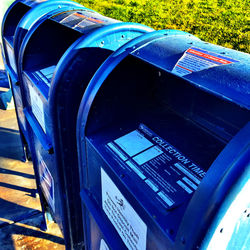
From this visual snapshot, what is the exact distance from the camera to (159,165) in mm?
1159

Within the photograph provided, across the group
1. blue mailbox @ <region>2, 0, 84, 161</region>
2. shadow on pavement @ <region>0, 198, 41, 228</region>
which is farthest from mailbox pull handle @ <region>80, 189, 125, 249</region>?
shadow on pavement @ <region>0, 198, 41, 228</region>

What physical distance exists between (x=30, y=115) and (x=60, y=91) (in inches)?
31.3

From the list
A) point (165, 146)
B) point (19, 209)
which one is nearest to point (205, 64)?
point (165, 146)

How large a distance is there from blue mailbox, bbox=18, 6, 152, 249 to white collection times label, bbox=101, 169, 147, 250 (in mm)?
485

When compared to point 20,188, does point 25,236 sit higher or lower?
lower

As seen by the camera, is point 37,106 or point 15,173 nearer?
point 37,106

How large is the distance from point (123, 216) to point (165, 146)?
13.7 inches

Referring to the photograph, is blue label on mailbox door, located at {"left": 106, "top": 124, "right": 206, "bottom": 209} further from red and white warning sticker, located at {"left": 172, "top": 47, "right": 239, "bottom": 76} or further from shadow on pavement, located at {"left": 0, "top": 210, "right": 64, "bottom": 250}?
shadow on pavement, located at {"left": 0, "top": 210, "right": 64, "bottom": 250}

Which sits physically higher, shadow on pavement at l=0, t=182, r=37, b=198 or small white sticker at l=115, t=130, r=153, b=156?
small white sticker at l=115, t=130, r=153, b=156

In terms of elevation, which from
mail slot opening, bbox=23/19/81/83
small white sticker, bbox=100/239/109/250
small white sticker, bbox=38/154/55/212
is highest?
mail slot opening, bbox=23/19/81/83

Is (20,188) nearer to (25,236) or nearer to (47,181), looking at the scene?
(25,236)

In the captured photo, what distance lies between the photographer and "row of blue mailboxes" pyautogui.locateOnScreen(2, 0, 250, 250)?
700mm

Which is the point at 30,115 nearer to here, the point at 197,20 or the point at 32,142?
the point at 32,142

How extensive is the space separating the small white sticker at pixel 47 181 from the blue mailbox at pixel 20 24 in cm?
50
